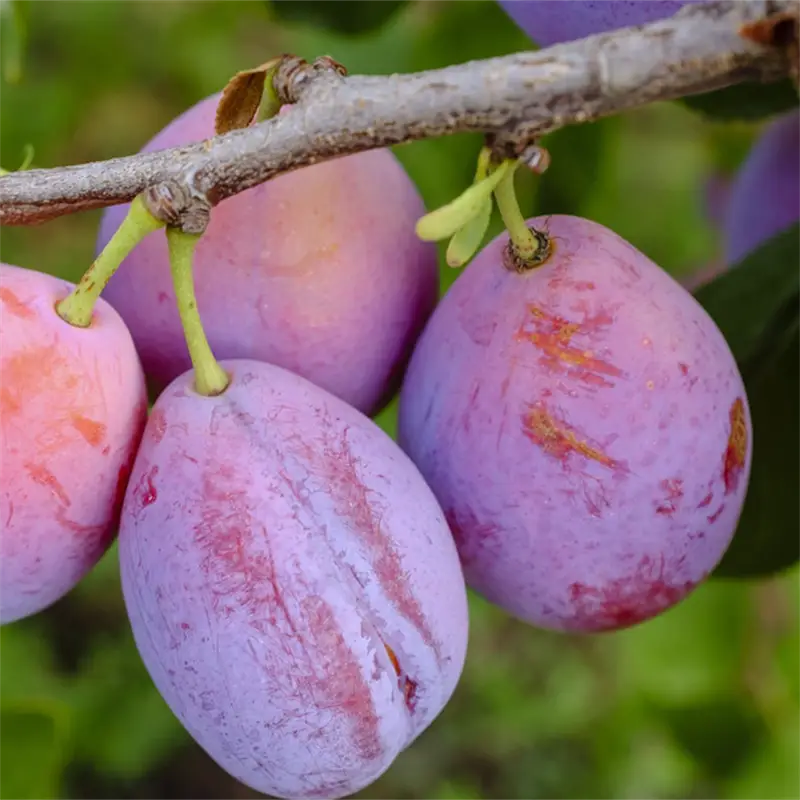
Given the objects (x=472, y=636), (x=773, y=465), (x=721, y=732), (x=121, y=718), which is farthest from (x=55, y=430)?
(x=472, y=636)

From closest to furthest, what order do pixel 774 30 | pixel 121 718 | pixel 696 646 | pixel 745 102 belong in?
pixel 774 30 < pixel 745 102 < pixel 696 646 < pixel 121 718

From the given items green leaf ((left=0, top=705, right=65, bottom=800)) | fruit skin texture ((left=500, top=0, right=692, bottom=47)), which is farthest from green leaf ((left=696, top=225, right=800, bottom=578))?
green leaf ((left=0, top=705, right=65, bottom=800))

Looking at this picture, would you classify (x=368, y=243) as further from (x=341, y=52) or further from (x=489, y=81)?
(x=341, y=52)

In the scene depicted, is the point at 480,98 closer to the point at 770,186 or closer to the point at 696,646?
the point at 770,186

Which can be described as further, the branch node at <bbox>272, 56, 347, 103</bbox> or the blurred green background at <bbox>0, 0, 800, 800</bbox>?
the blurred green background at <bbox>0, 0, 800, 800</bbox>

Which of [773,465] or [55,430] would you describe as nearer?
[55,430]

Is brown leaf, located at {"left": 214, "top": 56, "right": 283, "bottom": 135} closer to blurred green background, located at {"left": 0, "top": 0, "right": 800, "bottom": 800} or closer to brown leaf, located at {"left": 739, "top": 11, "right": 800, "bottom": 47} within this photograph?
brown leaf, located at {"left": 739, "top": 11, "right": 800, "bottom": 47}

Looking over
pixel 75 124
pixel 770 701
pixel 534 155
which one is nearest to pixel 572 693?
pixel 770 701
